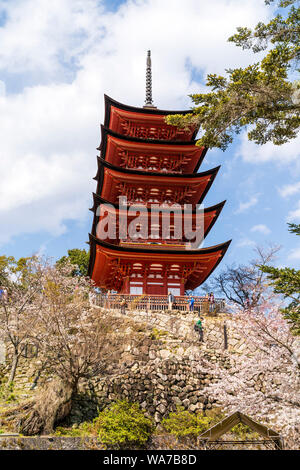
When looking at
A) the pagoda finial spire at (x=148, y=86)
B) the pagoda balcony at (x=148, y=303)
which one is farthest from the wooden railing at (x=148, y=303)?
the pagoda finial spire at (x=148, y=86)

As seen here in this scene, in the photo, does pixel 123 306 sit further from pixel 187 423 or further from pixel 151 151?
pixel 151 151

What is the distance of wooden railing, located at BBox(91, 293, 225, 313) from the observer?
20.2m

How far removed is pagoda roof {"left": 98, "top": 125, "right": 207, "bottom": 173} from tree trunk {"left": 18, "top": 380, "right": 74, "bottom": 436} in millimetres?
18195

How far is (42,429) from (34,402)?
1.04 meters

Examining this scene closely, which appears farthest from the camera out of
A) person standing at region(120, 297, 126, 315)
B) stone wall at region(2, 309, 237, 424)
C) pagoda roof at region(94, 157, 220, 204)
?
pagoda roof at region(94, 157, 220, 204)

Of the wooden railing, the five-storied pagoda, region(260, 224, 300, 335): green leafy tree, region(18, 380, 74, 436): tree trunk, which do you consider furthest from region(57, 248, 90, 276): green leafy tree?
region(260, 224, 300, 335): green leafy tree

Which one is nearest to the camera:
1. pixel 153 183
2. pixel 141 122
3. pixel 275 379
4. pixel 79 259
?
pixel 275 379

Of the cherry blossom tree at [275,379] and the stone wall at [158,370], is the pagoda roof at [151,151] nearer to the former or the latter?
the stone wall at [158,370]

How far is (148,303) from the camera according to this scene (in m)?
20.3

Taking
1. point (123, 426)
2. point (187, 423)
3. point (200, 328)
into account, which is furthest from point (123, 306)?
point (123, 426)

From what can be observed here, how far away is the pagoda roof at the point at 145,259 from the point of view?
23.3m

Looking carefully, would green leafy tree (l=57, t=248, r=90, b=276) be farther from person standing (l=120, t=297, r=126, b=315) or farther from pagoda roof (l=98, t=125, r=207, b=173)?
person standing (l=120, t=297, r=126, b=315)

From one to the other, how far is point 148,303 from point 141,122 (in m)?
15.8

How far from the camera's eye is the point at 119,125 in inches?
1208
